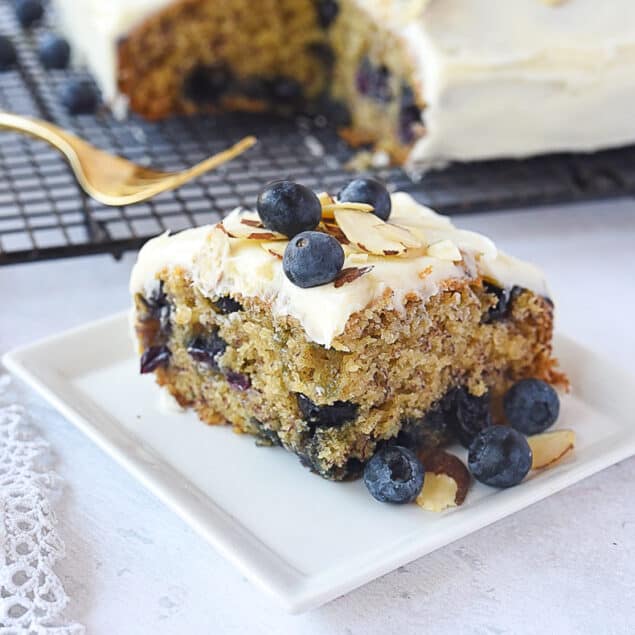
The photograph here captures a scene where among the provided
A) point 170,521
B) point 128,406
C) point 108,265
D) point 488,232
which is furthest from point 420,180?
point 170,521

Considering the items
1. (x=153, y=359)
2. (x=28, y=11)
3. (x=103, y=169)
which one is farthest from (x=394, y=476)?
(x=28, y=11)

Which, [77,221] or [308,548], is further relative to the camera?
[77,221]

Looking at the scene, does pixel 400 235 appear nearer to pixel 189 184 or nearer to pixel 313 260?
pixel 313 260

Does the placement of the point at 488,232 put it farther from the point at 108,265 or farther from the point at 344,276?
the point at 344,276

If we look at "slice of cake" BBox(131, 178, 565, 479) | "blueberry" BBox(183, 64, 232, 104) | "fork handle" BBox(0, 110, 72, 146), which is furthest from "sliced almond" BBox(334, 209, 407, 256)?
"blueberry" BBox(183, 64, 232, 104)

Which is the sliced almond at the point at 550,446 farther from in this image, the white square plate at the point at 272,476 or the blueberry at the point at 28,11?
the blueberry at the point at 28,11

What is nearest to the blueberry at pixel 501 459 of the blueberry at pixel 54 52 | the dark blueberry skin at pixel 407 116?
the dark blueberry skin at pixel 407 116

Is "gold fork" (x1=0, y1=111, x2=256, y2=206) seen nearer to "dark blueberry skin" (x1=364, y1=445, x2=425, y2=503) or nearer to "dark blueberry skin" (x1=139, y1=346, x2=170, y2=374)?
"dark blueberry skin" (x1=139, y1=346, x2=170, y2=374)
